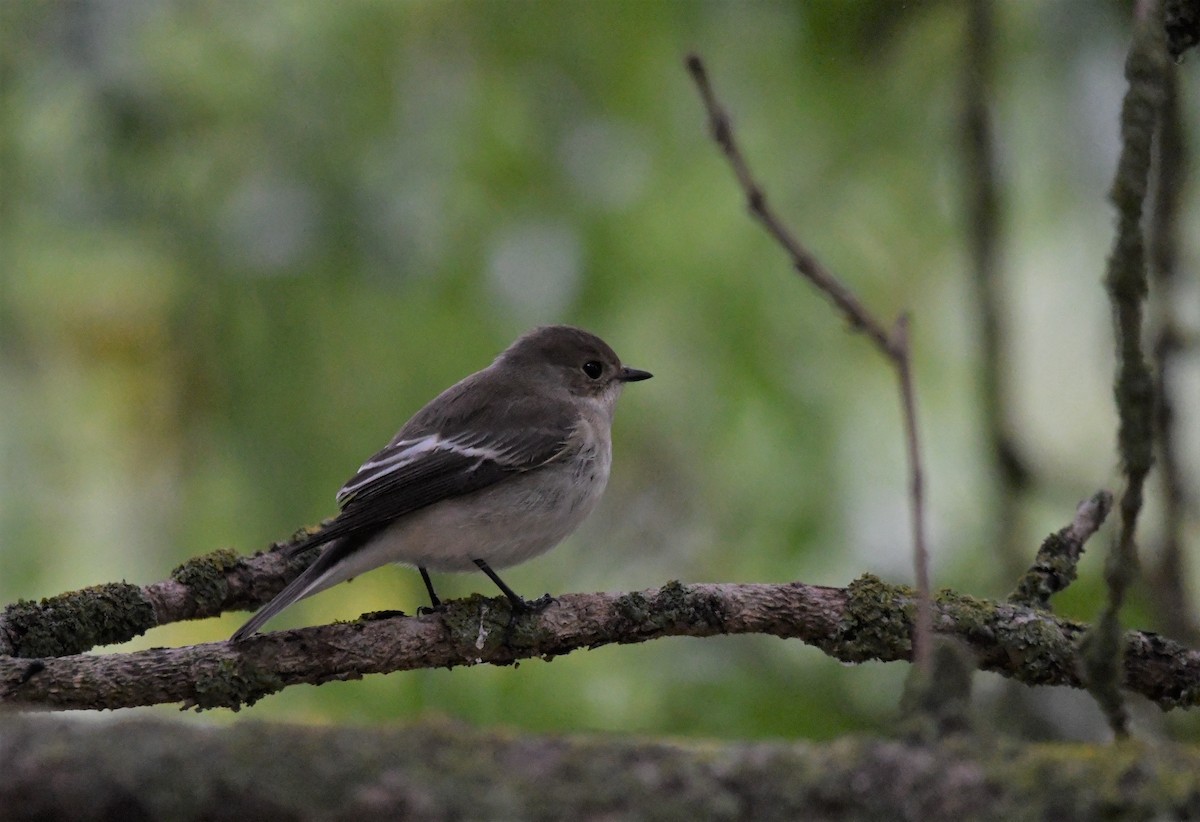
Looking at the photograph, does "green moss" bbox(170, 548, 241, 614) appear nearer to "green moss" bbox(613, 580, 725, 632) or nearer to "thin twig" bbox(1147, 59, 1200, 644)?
"green moss" bbox(613, 580, 725, 632)

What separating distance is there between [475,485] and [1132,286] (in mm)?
2922

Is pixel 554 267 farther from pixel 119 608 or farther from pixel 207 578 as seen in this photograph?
pixel 119 608

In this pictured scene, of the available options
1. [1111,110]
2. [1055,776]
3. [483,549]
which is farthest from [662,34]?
[1055,776]

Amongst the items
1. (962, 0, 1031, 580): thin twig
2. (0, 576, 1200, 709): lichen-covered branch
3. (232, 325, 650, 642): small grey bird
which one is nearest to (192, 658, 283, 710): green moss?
(0, 576, 1200, 709): lichen-covered branch

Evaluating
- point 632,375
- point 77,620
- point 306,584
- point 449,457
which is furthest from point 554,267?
point 77,620

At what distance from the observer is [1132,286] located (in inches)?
69.9

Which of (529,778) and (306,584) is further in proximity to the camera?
(306,584)

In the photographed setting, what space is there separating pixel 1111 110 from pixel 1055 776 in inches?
168

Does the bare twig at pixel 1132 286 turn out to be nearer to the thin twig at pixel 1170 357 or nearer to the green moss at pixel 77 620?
the thin twig at pixel 1170 357

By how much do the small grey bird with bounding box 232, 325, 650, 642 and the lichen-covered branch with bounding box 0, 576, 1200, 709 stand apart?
0.54 metres

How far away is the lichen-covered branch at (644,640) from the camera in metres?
2.86

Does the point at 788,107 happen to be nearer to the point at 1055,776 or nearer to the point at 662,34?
the point at 662,34

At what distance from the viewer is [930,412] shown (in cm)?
576

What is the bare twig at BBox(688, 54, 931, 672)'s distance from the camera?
170cm
